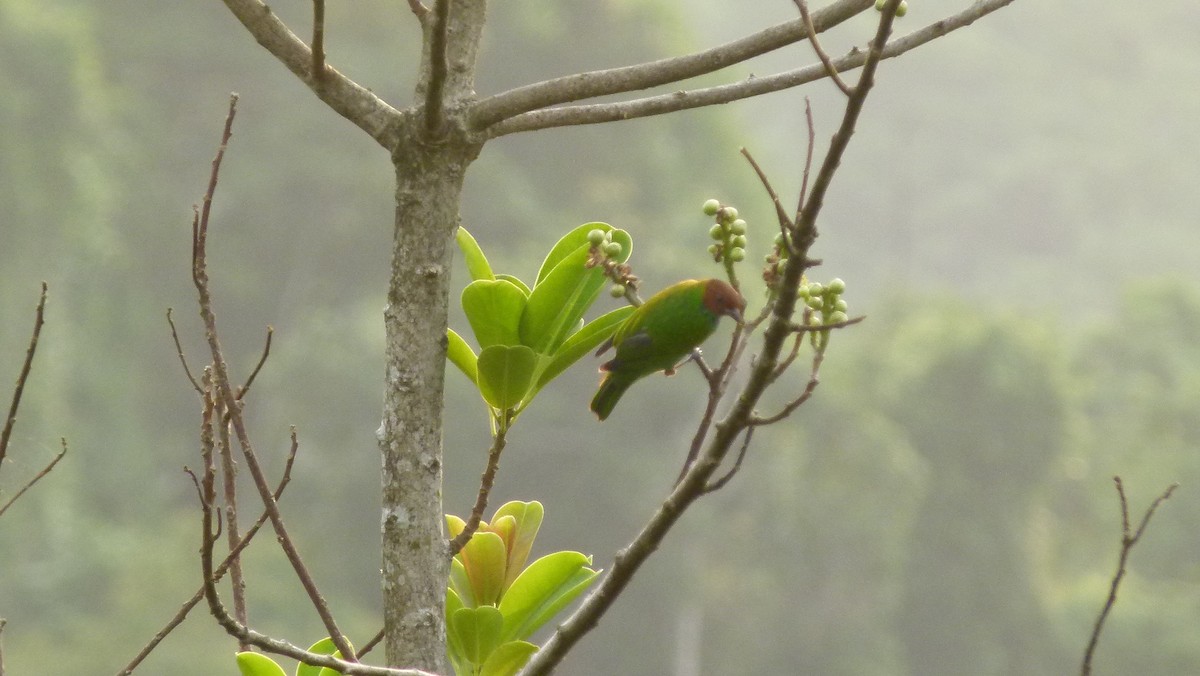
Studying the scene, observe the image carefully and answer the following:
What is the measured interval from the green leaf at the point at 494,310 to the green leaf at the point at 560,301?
0.01 m

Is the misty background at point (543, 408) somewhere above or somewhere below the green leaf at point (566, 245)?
above

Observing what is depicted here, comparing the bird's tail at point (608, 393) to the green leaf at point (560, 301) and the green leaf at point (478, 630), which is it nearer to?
the green leaf at point (560, 301)

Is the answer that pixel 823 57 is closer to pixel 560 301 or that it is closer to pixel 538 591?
pixel 560 301

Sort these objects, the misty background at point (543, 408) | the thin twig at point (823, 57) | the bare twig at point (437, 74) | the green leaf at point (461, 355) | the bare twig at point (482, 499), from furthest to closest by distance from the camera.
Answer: the misty background at point (543, 408) < the green leaf at point (461, 355) < the bare twig at point (482, 499) < the bare twig at point (437, 74) < the thin twig at point (823, 57)

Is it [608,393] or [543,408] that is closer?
[608,393]

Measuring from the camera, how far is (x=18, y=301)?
77.8 feet

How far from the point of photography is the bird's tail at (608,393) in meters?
1.50

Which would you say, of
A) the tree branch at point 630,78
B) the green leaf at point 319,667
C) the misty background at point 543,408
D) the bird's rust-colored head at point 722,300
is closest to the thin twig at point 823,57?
the tree branch at point 630,78

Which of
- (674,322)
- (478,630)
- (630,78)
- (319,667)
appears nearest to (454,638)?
(478,630)

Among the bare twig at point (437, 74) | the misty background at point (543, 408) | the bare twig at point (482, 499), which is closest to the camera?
the bare twig at point (437, 74)

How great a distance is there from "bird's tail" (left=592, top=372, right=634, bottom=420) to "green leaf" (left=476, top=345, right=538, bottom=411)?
0.41 ft

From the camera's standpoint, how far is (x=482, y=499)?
4.54 feet

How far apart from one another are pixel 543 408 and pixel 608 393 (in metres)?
23.1

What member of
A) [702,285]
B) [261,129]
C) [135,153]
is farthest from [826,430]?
[702,285]
